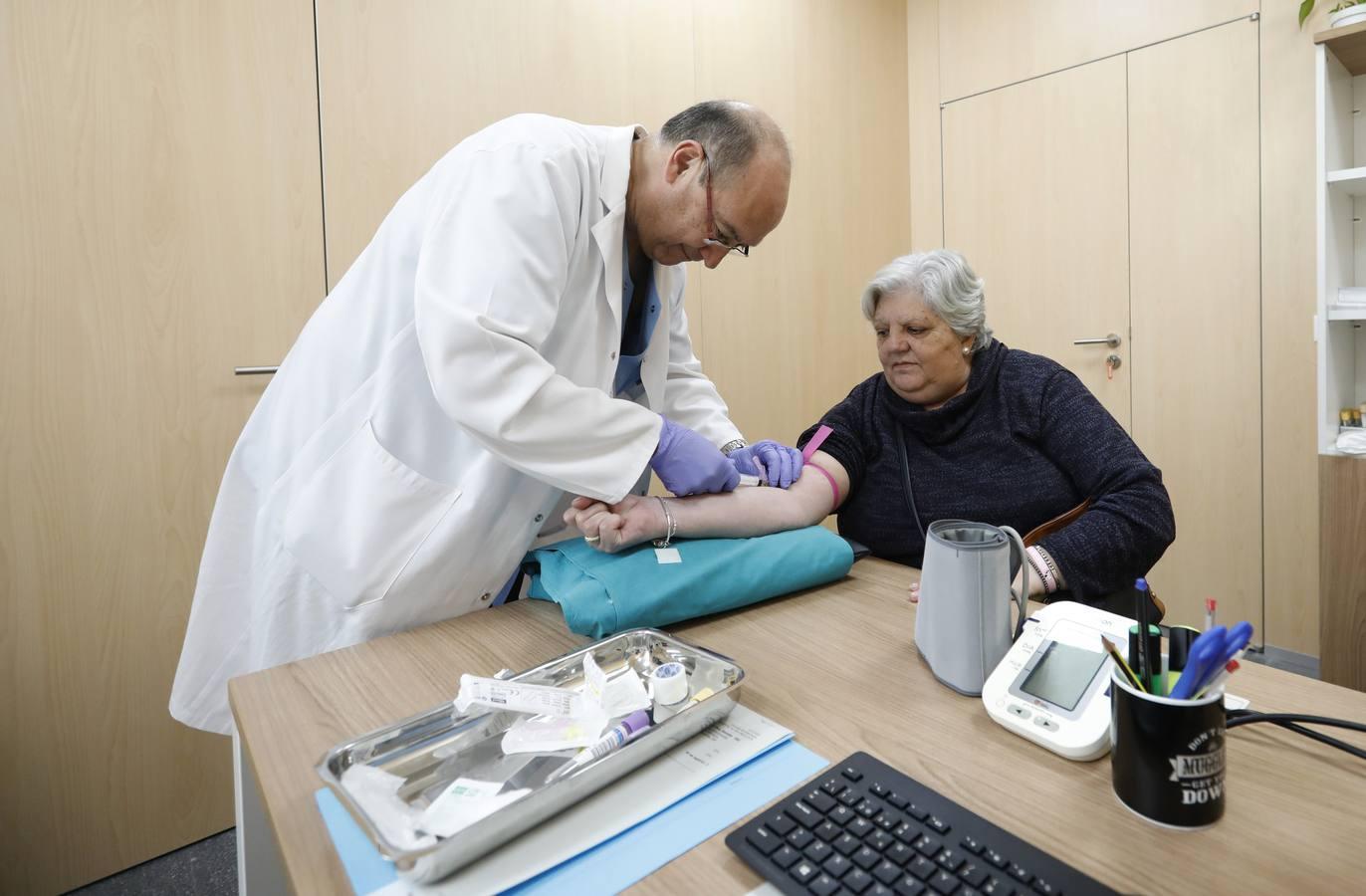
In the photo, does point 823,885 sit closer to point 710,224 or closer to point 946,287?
point 710,224

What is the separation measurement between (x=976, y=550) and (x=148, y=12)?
2023 mm

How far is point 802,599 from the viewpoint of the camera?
1.12 m

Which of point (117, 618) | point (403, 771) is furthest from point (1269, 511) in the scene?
point (117, 618)

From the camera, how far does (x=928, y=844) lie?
21.9 inches

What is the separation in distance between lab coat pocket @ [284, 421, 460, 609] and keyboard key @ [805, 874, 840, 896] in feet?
2.48

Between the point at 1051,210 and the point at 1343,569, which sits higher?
the point at 1051,210

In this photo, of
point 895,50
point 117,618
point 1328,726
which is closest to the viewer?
point 1328,726

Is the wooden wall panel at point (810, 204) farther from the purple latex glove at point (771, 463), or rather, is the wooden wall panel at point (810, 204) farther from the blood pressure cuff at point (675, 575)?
the blood pressure cuff at point (675, 575)

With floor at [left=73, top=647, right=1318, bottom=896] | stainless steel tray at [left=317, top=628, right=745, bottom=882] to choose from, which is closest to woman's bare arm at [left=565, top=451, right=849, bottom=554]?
stainless steel tray at [left=317, top=628, right=745, bottom=882]

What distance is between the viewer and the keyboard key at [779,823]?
1.89 feet

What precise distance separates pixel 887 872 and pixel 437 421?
867 millimetres

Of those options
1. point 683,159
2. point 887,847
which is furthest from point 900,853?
point 683,159

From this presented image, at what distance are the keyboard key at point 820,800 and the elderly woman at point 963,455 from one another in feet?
1.96

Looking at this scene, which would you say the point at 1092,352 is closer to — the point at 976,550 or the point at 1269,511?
the point at 1269,511
